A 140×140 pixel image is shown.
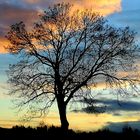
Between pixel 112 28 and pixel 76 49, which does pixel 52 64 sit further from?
pixel 112 28

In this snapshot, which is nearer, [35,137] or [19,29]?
[35,137]

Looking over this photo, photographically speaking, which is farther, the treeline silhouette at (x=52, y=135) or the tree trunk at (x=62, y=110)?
the tree trunk at (x=62, y=110)

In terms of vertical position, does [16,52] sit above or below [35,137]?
above

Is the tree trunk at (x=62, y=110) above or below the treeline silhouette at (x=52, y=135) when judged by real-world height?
above

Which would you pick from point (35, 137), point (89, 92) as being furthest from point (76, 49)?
point (35, 137)

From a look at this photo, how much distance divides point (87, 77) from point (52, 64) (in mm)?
3439

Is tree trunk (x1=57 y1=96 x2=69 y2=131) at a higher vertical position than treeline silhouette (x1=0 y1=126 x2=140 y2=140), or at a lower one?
higher

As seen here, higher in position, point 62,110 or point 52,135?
point 62,110

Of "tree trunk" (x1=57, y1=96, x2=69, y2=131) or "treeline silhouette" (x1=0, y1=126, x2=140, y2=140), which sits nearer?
"treeline silhouette" (x1=0, y1=126, x2=140, y2=140)

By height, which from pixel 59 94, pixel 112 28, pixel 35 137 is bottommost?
pixel 35 137

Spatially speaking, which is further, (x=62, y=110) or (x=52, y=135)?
(x=62, y=110)

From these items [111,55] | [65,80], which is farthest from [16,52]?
[111,55]

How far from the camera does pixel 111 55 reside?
1793 inches

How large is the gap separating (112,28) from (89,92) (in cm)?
623
